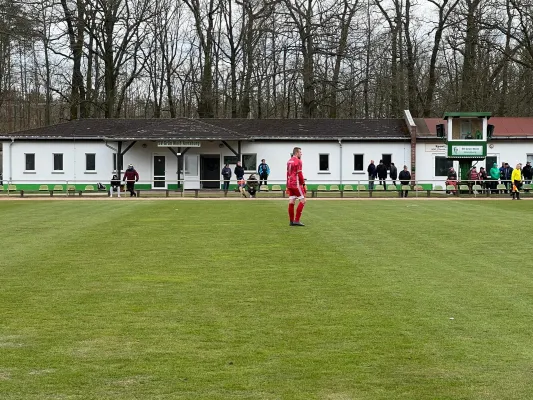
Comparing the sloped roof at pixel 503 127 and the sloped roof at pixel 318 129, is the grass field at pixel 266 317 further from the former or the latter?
the sloped roof at pixel 503 127

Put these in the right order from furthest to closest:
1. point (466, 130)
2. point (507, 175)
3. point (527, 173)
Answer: point (466, 130)
point (527, 173)
point (507, 175)

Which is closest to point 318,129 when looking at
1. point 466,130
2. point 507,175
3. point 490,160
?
point 466,130

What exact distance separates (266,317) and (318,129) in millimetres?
42173

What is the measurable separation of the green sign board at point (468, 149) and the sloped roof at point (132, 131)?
38.1 feet

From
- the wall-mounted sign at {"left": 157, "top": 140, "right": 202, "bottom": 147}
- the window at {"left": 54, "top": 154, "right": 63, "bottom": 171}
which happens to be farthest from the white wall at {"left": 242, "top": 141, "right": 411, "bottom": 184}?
the window at {"left": 54, "top": 154, "right": 63, "bottom": 171}

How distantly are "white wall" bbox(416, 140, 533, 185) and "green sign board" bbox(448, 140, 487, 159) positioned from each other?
193 inches

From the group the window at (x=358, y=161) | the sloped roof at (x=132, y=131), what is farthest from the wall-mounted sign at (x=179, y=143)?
the window at (x=358, y=161)

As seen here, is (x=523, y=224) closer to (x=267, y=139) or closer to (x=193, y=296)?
(x=193, y=296)

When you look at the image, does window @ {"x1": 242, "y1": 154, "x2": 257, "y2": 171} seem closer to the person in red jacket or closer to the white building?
the white building

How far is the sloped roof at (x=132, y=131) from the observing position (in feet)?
152

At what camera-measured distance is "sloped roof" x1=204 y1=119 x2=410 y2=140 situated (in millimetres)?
48062

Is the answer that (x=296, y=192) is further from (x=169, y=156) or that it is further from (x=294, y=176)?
(x=169, y=156)

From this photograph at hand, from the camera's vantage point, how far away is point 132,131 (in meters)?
48.2

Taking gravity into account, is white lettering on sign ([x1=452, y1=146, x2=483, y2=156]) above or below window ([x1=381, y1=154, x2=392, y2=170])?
above
